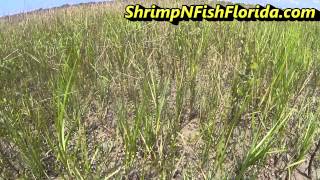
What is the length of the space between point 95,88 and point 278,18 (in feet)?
11.3

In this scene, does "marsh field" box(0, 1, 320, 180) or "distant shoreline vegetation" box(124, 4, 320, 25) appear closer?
"marsh field" box(0, 1, 320, 180)

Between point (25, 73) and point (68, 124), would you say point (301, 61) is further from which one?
point (25, 73)

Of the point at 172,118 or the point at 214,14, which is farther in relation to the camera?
the point at 214,14

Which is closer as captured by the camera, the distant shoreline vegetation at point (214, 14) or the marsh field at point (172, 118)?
the marsh field at point (172, 118)

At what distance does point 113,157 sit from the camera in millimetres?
2191

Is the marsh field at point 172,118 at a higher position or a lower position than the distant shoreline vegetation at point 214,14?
lower

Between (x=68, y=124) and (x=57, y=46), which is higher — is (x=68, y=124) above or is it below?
below

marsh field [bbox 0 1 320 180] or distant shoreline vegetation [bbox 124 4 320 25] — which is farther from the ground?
distant shoreline vegetation [bbox 124 4 320 25]

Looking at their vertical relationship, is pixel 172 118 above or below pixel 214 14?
below

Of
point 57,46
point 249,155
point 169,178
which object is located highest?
point 57,46

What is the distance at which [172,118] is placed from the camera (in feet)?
7.72

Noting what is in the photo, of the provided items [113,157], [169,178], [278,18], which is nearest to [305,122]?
[169,178]

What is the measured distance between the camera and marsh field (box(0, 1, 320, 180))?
2029 millimetres

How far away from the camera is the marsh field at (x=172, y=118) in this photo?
2.03m
